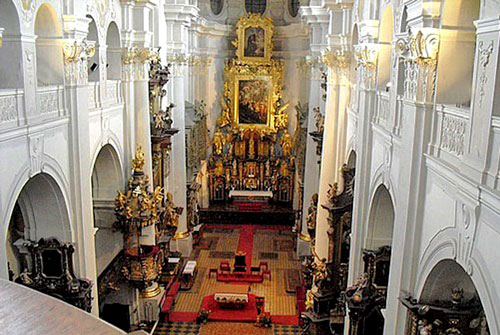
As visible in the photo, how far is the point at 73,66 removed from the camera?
428 inches

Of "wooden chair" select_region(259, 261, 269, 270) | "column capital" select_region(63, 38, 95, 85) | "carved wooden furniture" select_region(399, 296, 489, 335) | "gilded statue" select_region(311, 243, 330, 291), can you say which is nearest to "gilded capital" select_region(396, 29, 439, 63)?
"carved wooden furniture" select_region(399, 296, 489, 335)

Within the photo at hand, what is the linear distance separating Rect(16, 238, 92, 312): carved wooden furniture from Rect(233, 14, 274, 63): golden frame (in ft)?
57.5

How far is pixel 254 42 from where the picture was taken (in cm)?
2655

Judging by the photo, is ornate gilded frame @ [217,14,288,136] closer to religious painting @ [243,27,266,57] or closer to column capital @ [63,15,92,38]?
religious painting @ [243,27,266,57]

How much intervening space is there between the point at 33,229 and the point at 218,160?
16103 millimetres

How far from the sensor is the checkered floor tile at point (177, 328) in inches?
606

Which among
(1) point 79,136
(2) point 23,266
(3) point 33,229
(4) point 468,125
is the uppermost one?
(4) point 468,125

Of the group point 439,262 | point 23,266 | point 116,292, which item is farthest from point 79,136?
point 439,262

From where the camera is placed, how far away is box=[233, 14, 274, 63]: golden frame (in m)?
26.1

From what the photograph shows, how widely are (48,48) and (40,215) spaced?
11.0 feet

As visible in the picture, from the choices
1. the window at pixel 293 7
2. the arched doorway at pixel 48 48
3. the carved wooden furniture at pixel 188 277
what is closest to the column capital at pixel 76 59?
the arched doorway at pixel 48 48

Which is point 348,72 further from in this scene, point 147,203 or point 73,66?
point 73,66

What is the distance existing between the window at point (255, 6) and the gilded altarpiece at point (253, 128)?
1.08 meters

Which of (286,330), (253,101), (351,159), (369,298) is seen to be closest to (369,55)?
(351,159)
